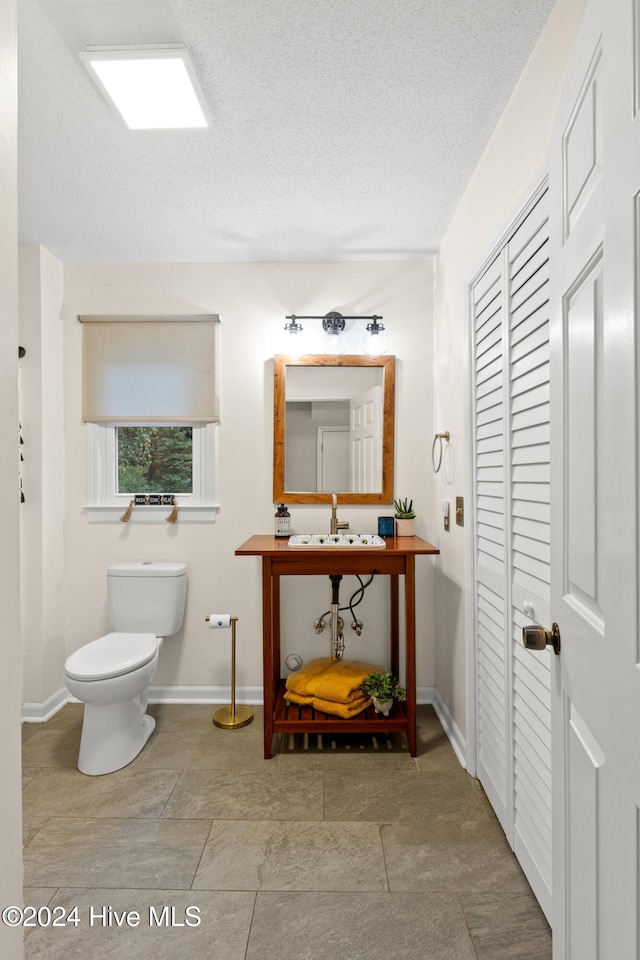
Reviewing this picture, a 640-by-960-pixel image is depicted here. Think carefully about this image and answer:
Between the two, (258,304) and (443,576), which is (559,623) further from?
(258,304)

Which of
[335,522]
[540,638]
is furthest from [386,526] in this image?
[540,638]

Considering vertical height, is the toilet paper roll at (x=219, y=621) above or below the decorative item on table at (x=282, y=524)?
below

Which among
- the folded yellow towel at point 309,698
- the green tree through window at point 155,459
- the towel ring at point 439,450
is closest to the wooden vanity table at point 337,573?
the folded yellow towel at point 309,698

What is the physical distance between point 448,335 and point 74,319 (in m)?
2.01

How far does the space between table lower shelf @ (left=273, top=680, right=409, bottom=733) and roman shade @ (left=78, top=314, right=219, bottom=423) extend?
1.56 m

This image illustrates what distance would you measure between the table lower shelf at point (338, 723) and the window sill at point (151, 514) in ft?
3.53

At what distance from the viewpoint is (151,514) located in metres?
2.89

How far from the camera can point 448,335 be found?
249cm

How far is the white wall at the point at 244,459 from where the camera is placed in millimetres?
2852

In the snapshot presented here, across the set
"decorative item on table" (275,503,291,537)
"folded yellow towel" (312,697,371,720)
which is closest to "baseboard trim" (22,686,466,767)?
"folded yellow towel" (312,697,371,720)

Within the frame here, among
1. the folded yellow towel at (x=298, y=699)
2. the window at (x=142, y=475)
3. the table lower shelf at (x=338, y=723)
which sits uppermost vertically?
the window at (x=142, y=475)

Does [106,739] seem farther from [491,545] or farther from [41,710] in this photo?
[491,545]

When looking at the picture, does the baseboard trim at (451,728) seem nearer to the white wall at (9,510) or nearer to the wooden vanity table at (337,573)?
the wooden vanity table at (337,573)

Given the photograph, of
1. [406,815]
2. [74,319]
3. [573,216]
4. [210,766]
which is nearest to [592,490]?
[573,216]
